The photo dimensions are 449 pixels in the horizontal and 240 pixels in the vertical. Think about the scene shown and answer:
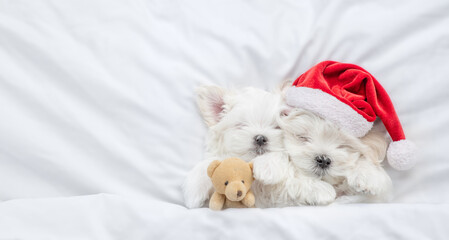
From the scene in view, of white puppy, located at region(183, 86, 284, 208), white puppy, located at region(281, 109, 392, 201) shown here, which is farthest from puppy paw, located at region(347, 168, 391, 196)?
white puppy, located at region(183, 86, 284, 208)

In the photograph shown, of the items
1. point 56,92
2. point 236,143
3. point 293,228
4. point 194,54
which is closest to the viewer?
point 293,228

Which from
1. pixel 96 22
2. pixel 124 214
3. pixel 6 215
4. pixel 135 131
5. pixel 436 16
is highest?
pixel 436 16

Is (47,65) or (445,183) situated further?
(47,65)

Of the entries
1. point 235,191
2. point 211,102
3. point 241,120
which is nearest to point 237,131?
point 241,120

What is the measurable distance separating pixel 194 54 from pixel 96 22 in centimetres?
43

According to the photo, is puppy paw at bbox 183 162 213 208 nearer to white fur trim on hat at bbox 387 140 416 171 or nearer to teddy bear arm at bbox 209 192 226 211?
teddy bear arm at bbox 209 192 226 211

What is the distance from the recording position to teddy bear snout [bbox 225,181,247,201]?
1.17 meters

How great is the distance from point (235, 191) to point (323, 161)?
0.35 m

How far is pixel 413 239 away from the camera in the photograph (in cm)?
118

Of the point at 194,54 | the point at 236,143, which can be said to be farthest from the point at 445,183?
the point at 194,54

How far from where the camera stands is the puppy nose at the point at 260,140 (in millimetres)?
1390

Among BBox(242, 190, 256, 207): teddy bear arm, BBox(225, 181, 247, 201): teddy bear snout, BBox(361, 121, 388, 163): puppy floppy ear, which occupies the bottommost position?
BBox(242, 190, 256, 207): teddy bear arm

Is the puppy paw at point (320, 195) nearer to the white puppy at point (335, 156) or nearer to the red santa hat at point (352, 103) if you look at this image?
the white puppy at point (335, 156)

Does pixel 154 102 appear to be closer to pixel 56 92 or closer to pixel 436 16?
pixel 56 92
